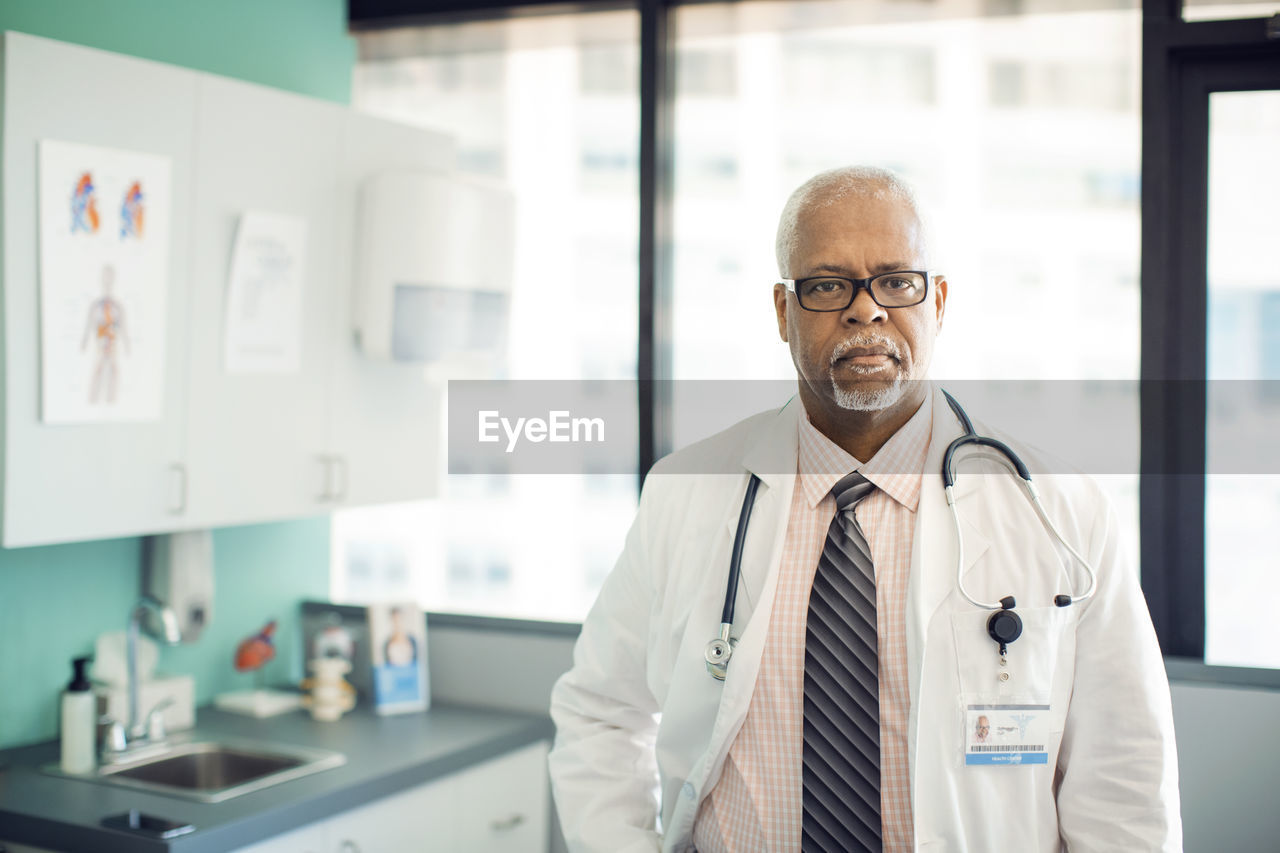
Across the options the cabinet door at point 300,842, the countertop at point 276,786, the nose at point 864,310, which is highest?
the nose at point 864,310

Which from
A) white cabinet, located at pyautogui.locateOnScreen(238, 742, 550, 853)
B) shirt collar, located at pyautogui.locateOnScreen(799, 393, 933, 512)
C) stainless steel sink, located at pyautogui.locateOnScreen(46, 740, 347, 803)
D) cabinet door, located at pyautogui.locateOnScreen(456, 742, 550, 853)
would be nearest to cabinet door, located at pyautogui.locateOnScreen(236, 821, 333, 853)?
white cabinet, located at pyautogui.locateOnScreen(238, 742, 550, 853)

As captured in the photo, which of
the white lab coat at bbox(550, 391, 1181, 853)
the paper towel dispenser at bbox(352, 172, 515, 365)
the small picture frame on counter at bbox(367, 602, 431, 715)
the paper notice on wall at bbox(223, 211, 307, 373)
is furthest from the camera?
the small picture frame on counter at bbox(367, 602, 431, 715)

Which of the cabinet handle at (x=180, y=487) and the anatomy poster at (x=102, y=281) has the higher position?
the anatomy poster at (x=102, y=281)

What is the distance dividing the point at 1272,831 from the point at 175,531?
2271mm

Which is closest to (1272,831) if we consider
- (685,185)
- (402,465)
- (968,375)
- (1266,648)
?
(1266,648)

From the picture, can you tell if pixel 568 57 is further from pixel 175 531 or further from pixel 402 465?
pixel 175 531

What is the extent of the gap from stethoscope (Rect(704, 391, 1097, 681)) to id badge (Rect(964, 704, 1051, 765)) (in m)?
0.07

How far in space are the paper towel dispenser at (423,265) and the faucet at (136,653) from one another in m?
0.71

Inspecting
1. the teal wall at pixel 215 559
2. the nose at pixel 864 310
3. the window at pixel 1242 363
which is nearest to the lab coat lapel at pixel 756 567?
the nose at pixel 864 310

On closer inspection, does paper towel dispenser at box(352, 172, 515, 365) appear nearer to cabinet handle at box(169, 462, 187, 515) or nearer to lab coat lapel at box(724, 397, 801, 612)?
cabinet handle at box(169, 462, 187, 515)

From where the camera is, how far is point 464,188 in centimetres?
250

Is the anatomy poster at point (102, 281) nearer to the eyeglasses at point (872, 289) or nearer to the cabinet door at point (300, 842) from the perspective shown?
the cabinet door at point (300, 842)

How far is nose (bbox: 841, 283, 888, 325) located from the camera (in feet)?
4.50

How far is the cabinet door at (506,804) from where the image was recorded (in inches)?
92.4
